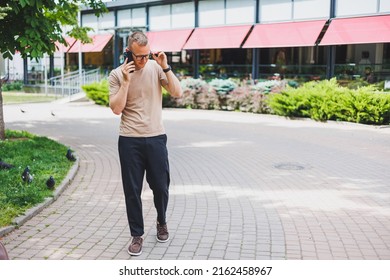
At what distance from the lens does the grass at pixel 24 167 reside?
6.36 meters

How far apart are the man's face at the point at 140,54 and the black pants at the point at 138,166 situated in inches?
27.3

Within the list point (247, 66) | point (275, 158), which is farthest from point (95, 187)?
point (247, 66)

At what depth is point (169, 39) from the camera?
2755 cm

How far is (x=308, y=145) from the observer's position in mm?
11922

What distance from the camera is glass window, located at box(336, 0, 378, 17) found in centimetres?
2017

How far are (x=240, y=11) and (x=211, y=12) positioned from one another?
6.38 ft

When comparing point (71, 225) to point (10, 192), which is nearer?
point (71, 225)

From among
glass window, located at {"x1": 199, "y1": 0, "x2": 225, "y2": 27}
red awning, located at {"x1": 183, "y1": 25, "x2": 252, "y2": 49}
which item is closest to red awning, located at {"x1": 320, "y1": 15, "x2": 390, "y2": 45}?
red awning, located at {"x1": 183, "y1": 25, "x2": 252, "y2": 49}

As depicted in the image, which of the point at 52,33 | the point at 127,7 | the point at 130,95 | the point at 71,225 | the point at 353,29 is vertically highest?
the point at 127,7

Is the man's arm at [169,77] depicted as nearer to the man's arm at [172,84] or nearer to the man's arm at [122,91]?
the man's arm at [172,84]

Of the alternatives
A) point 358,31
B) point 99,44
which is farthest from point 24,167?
point 99,44

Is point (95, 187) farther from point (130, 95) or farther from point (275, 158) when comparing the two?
point (275, 158)

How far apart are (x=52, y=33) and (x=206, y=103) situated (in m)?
12.6

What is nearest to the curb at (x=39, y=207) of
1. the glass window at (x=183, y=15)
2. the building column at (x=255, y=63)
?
the building column at (x=255, y=63)
